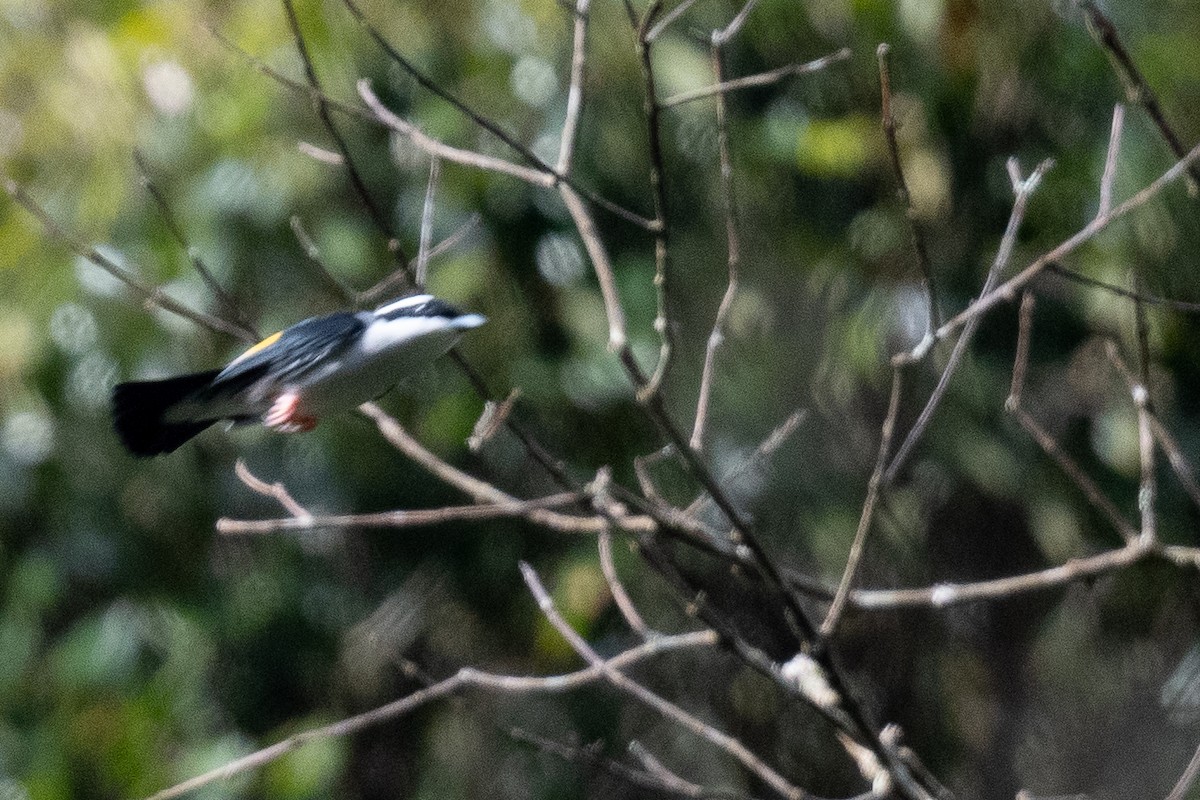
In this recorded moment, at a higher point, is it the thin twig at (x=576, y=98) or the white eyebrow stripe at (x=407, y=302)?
the thin twig at (x=576, y=98)

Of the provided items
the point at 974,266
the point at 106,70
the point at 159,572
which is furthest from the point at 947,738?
the point at 106,70

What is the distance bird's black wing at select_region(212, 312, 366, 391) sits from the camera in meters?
0.91

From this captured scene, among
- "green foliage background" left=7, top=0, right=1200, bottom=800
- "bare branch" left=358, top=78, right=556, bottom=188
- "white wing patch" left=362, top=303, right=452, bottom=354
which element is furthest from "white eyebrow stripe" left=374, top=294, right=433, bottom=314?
"green foliage background" left=7, top=0, right=1200, bottom=800

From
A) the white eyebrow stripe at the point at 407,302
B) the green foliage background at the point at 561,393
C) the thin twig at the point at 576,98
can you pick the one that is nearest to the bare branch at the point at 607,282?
the thin twig at the point at 576,98

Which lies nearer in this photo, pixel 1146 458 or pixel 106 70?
pixel 1146 458

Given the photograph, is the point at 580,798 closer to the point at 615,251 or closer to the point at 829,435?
the point at 829,435

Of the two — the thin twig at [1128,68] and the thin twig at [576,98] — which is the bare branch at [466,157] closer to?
the thin twig at [576,98]

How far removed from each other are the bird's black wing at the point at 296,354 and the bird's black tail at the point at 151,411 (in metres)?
0.03

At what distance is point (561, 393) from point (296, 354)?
0.95 metres

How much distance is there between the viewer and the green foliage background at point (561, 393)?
5.93ft

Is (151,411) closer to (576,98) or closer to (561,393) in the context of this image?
(576,98)

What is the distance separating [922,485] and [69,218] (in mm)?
1361

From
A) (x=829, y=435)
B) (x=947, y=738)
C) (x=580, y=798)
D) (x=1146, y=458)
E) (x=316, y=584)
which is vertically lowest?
(x=947, y=738)

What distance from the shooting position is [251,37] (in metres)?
1.87
